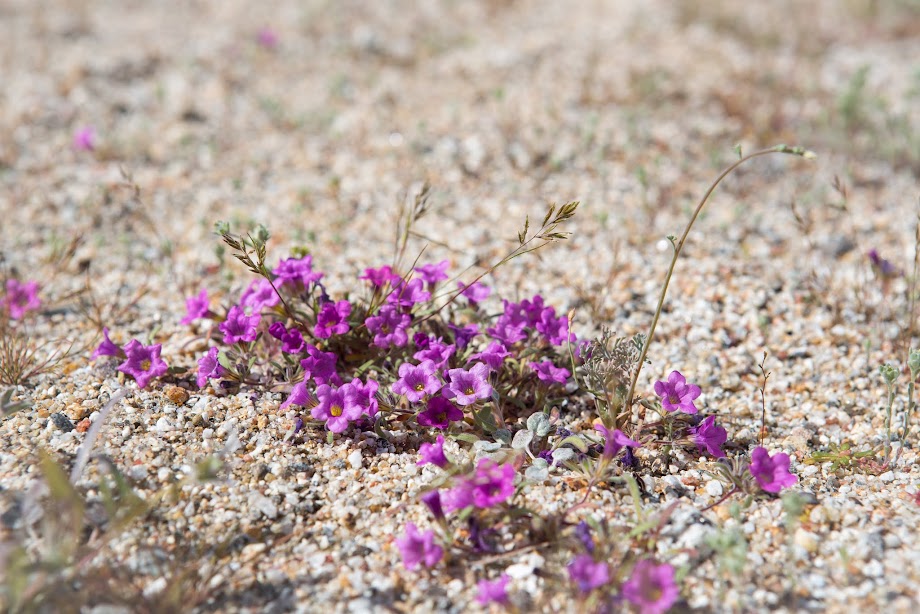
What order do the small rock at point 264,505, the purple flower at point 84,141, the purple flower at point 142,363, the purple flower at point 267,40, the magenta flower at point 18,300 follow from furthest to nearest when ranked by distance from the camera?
the purple flower at point 267,40
the purple flower at point 84,141
the magenta flower at point 18,300
the purple flower at point 142,363
the small rock at point 264,505

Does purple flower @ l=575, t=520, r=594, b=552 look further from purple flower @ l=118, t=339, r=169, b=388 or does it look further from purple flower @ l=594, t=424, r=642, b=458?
purple flower @ l=118, t=339, r=169, b=388

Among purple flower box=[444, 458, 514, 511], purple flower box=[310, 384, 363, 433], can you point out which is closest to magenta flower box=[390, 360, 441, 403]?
purple flower box=[310, 384, 363, 433]

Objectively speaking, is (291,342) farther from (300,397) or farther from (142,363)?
(142,363)

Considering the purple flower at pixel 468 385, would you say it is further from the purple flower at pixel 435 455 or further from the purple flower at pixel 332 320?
the purple flower at pixel 332 320

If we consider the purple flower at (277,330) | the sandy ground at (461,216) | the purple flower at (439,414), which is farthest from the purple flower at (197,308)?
the purple flower at (439,414)

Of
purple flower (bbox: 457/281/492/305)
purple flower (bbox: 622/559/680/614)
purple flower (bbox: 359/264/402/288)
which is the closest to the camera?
purple flower (bbox: 622/559/680/614)

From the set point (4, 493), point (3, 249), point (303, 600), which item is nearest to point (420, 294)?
point (303, 600)
